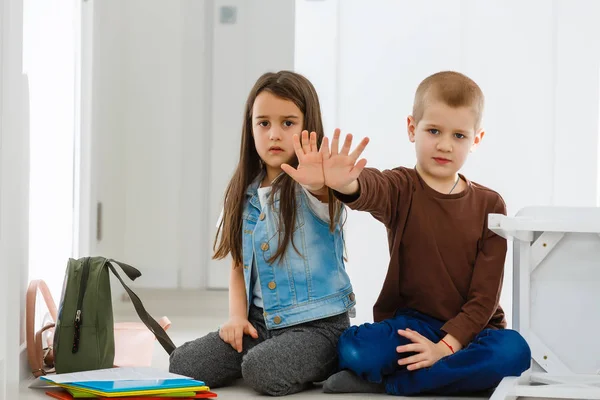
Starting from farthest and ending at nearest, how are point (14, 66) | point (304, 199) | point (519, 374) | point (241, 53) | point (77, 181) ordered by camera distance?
point (241, 53) → point (77, 181) → point (304, 199) → point (519, 374) → point (14, 66)

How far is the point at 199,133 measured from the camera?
229 centimetres

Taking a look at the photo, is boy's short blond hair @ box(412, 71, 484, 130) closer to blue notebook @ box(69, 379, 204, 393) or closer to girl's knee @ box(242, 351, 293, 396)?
girl's knee @ box(242, 351, 293, 396)

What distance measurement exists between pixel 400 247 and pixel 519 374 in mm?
309

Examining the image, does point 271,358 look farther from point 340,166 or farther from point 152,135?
point 152,135

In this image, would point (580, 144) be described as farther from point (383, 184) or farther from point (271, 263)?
point (271, 263)

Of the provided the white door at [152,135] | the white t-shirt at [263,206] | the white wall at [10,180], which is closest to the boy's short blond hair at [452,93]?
the white t-shirt at [263,206]

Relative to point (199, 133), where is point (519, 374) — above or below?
below

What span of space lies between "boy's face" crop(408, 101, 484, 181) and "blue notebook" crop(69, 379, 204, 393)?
1.89 ft

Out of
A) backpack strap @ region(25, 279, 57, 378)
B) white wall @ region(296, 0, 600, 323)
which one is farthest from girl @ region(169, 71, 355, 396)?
white wall @ region(296, 0, 600, 323)

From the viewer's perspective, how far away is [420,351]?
1400 millimetres

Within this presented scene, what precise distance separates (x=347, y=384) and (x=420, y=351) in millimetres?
138

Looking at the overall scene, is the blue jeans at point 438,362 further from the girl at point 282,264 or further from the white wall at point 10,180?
the white wall at point 10,180

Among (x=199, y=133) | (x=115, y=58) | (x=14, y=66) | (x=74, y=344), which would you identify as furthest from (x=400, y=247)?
(x=115, y=58)

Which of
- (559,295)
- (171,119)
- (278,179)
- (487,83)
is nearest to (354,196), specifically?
(278,179)
